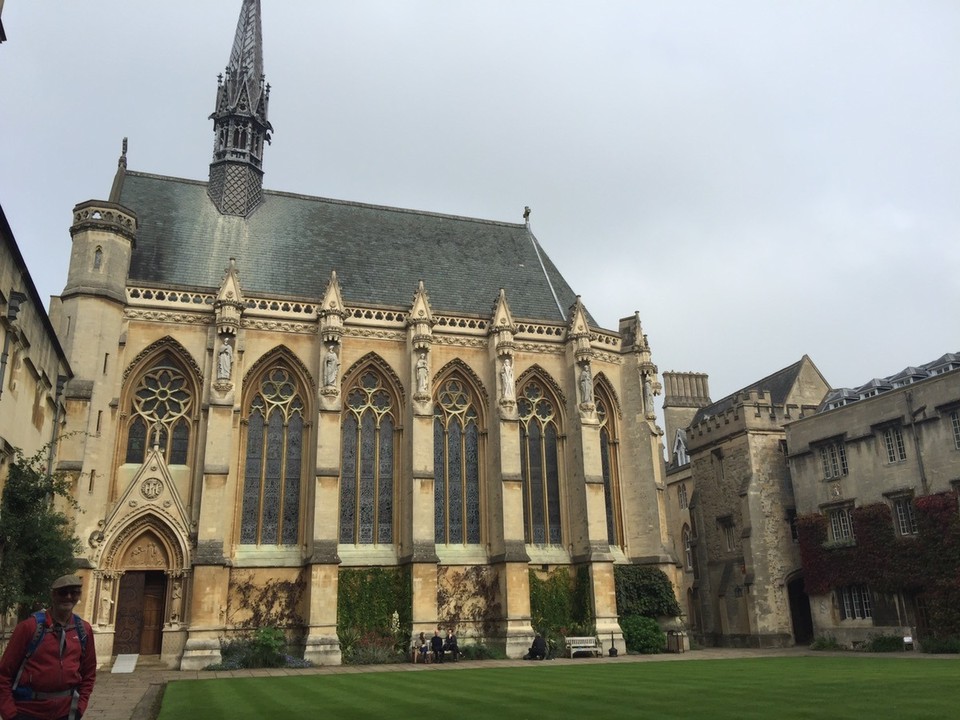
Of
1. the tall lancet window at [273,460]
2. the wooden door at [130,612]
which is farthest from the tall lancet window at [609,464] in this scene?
the wooden door at [130,612]

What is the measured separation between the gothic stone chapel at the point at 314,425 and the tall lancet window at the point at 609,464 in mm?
85

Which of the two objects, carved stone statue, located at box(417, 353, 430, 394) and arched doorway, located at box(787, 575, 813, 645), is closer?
carved stone statue, located at box(417, 353, 430, 394)

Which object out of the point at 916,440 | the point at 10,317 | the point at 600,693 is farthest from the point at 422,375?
the point at 916,440

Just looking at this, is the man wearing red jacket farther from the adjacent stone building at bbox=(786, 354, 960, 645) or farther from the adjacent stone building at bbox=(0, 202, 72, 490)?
the adjacent stone building at bbox=(786, 354, 960, 645)

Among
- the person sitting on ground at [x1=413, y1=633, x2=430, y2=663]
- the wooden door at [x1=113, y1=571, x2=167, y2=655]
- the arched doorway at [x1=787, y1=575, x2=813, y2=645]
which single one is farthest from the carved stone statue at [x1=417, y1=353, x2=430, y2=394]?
the arched doorway at [x1=787, y1=575, x2=813, y2=645]

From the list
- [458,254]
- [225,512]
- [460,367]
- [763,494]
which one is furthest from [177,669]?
[763,494]

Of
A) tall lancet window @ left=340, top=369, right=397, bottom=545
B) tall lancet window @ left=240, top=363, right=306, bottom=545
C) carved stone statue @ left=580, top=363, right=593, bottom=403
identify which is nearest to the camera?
tall lancet window @ left=240, top=363, right=306, bottom=545

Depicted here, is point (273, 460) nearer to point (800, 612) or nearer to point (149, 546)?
point (149, 546)

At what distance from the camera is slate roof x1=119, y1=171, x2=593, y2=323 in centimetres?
3009

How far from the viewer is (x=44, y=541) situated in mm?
17188

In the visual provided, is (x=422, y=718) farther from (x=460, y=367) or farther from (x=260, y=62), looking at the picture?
(x=260, y=62)

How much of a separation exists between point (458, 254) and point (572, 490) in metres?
12.0

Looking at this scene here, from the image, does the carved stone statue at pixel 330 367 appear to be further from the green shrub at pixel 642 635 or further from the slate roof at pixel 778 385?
the slate roof at pixel 778 385

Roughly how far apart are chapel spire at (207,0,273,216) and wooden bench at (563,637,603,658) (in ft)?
70.3
